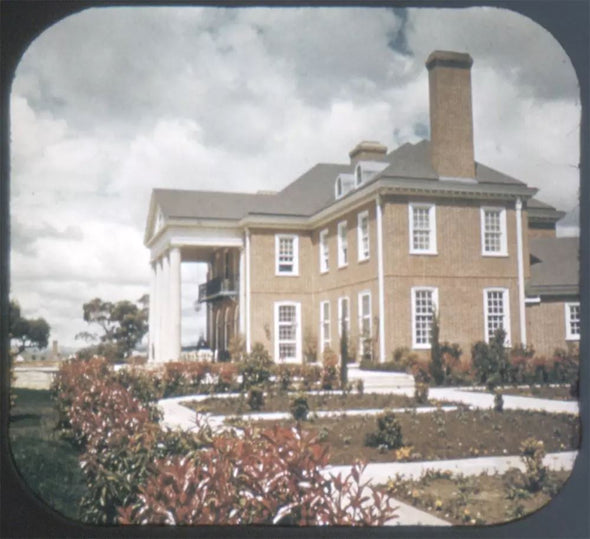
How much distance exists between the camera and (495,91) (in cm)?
567

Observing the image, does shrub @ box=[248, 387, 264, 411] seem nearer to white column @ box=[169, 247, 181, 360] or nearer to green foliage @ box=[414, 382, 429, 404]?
white column @ box=[169, 247, 181, 360]

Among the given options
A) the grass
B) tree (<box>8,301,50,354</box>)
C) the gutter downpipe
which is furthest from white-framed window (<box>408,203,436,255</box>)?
the grass

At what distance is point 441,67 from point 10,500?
5.20 metres

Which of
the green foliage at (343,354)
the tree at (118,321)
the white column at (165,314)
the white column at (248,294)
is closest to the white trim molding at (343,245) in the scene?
the green foliage at (343,354)

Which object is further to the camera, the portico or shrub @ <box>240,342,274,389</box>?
the portico

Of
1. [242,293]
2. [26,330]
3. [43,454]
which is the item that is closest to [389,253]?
[242,293]

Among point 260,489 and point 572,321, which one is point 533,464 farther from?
point 260,489

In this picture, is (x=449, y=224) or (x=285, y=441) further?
(x=449, y=224)

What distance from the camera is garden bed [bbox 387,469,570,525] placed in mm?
5367

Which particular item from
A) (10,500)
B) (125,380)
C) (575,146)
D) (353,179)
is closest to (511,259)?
(575,146)

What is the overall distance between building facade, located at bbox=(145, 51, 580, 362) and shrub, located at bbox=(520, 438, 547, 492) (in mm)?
777

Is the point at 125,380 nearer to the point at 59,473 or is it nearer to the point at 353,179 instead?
the point at 59,473

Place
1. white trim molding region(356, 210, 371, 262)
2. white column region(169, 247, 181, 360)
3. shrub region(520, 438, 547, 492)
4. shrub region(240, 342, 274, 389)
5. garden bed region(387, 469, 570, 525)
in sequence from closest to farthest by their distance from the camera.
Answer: garden bed region(387, 469, 570, 525) → shrub region(520, 438, 547, 492) → shrub region(240, 342, 274, 389) → white trim molding region(356, 210, 371, 262) → white column region(169, 247, 181, 360)

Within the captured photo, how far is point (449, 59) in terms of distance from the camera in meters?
5.72
